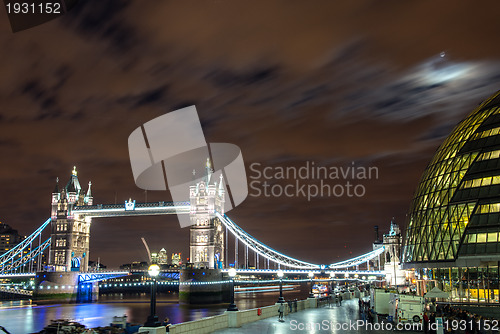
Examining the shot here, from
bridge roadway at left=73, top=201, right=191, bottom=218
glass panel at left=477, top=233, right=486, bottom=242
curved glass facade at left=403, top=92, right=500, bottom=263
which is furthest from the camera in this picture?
bridge roadway at left=73, top=201, right=191, bottom=218

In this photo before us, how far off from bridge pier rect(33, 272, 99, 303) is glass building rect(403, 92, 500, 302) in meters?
90.0

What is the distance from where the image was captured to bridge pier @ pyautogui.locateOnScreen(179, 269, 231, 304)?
102 metres

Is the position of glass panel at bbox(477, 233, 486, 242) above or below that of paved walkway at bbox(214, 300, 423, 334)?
above

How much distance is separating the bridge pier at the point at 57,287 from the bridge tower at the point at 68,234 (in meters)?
9.82

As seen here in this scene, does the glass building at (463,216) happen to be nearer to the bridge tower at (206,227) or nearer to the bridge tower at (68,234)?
the bridge tower at (206,227)

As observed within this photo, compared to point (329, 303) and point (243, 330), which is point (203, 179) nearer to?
point (329, 303)

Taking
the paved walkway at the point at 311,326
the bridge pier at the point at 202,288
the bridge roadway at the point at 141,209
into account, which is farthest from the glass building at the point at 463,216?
the bridge roadway at the point at 141,209

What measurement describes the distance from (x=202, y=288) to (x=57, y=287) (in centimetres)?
4098

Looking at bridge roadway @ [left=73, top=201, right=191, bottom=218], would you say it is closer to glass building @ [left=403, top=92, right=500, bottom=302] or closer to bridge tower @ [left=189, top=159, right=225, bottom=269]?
bridge tower @ [left=189, top=159, right=225, bottom=269]

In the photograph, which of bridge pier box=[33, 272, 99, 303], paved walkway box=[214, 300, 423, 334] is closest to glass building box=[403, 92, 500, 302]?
paved walkway box=[214, 300, 423, 334]

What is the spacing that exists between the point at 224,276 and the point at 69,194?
61056 mm

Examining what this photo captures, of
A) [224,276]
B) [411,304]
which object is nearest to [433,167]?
[411,304]

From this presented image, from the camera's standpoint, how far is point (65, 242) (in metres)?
140

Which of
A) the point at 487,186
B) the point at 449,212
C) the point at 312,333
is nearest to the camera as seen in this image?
the point at 312,333
